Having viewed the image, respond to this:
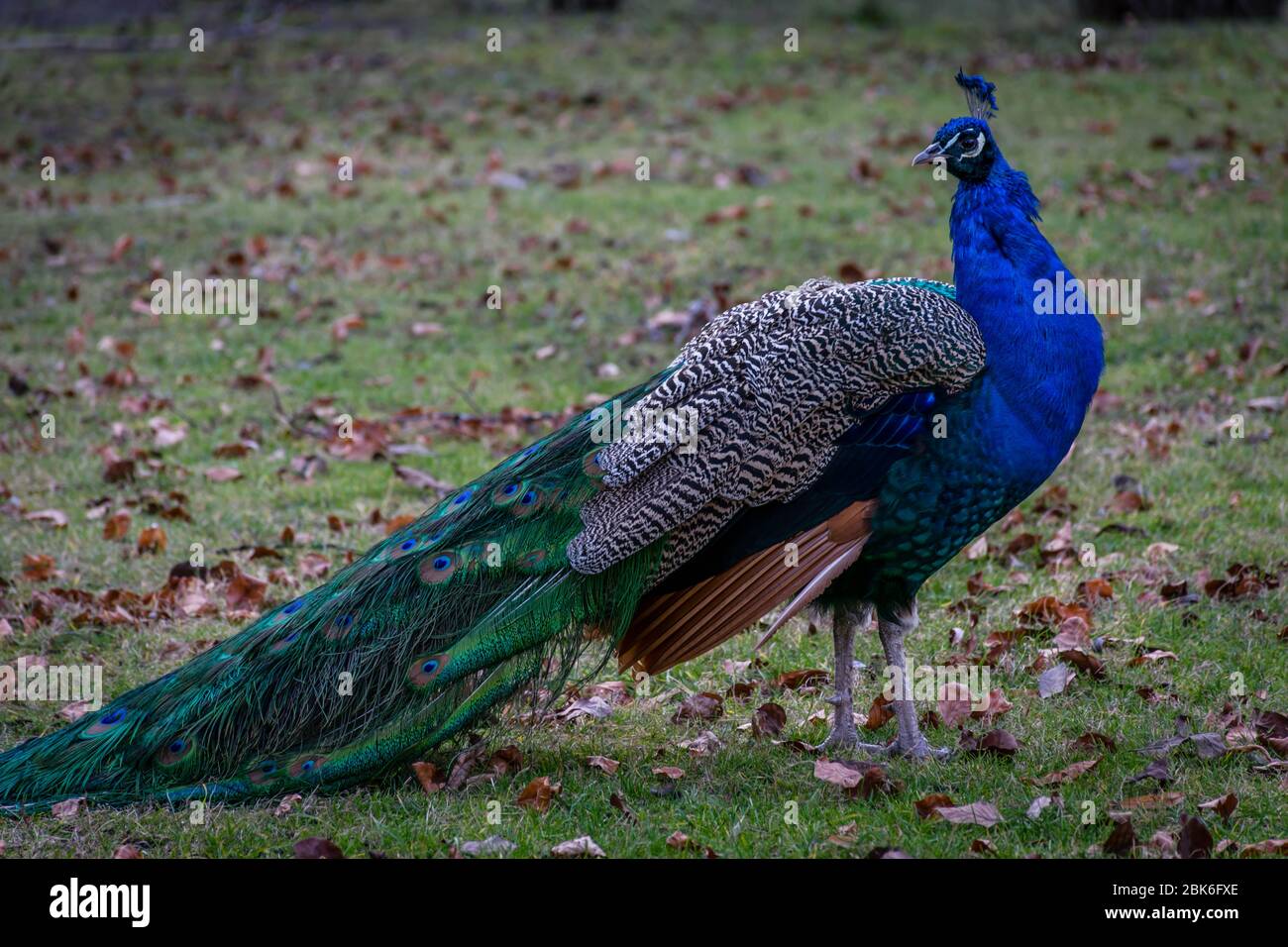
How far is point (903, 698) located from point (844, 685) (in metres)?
0.22

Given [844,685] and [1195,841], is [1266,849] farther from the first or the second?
[844,685]

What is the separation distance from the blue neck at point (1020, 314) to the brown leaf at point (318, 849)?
228 centimetres

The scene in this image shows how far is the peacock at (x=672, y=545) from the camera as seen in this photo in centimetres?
430

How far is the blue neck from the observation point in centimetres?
438

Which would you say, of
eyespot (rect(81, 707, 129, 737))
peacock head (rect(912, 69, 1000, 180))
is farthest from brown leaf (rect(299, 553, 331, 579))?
peacock head (rect(912, 69, 1000, 180))

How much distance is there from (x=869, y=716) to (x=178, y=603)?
2765 millimetres

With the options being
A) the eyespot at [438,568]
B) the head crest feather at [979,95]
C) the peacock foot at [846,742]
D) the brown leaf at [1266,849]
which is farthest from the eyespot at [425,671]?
the head crest feather at [979,95]

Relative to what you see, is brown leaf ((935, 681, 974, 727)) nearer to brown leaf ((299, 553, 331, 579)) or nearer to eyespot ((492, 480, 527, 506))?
eyespot ((492, 480, 527, 506))

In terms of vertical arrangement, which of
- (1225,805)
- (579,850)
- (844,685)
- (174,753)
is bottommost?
(579,850)

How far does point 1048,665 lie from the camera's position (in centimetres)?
513

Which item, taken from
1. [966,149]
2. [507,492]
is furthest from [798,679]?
[966,149]

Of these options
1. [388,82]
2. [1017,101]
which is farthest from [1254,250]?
[388,82]

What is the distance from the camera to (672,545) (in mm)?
4375

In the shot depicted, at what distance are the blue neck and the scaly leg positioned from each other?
2.72 feet
